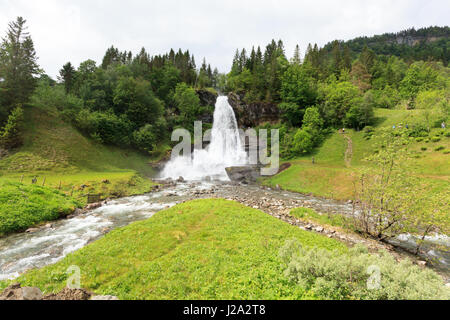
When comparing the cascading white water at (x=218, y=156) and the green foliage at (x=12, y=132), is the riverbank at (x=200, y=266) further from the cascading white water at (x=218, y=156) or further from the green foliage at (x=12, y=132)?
the green foliage at (x=12, y=132)

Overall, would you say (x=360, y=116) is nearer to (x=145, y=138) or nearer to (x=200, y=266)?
(x=145, y=138)

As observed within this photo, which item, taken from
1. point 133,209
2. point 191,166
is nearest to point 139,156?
point 191,166

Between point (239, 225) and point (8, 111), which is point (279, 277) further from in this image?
point (8, 111)

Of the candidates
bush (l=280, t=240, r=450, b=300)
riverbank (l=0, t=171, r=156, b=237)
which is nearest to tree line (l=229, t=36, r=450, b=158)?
riverbank (l=0, t=171, r=156, b=237)

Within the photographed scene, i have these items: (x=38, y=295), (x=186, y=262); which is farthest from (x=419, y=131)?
(x=38, y=295)

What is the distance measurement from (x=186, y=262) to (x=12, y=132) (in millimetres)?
41733

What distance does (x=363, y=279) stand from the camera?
245 inches

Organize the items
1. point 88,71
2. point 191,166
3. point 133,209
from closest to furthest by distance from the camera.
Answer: point 133,209 → point 191,166 → point 88,71

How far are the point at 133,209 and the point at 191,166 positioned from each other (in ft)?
90.3

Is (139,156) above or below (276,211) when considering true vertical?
above

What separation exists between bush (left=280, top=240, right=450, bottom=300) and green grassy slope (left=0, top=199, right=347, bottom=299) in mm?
615

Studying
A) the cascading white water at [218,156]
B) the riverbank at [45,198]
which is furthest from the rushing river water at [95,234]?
the cascading white water at [218,156]

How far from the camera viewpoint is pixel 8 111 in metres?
33.3
